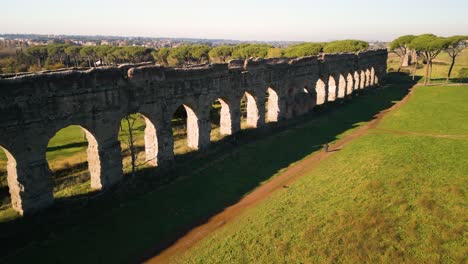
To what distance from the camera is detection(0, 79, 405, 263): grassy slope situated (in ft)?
38.4

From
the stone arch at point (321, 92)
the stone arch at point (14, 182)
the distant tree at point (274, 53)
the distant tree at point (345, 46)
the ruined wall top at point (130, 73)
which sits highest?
the distant tree at point (345, 46)

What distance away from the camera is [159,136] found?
58.6 feet

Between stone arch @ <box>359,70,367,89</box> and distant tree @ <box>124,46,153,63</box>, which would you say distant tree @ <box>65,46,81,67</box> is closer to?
distant tree @ <box>124,46,153,63</box>

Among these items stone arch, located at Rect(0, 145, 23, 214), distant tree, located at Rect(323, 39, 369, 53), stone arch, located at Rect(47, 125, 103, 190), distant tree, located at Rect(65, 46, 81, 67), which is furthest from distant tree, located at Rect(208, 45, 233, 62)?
stone arch, located at Rect(0, 145, 23, 214)

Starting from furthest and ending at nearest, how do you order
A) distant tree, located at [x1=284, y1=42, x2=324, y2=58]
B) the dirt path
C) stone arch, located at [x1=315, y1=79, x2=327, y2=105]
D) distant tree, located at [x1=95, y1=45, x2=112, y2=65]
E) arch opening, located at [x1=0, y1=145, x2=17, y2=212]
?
1. distant tree, located at [x1=95, y1=45, x2=112, y2=65]
2. distant tree, located at [x1=284, y1=42, x2=324, y2=58]
3. stone arch, located at [x1=315, y1=79, x2=327, y2=105]
4. arch opening, located at [x1=0, y1=145, x2=17, y2=212]
5. the dirt path

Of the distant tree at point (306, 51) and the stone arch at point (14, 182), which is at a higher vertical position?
the distant tree at point (306, 51)

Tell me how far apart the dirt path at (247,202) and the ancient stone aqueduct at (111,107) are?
205 inches

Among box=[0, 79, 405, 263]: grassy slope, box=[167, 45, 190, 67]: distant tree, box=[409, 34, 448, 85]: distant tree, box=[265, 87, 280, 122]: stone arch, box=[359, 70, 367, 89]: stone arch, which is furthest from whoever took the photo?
box=[167, 45, 190, 67]: distant tree

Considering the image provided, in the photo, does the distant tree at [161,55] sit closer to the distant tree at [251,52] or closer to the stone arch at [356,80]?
the distant tree at [251,52]

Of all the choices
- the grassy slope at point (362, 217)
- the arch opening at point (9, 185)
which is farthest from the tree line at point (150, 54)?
the arch opening at point (9, 185)

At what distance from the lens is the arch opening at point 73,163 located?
604 inches

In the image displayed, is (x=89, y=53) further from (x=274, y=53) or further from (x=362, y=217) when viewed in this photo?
(x=362, y=217)

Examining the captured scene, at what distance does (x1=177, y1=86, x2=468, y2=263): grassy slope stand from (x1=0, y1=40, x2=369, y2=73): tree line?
135 ft

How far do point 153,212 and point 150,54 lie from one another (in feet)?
216
